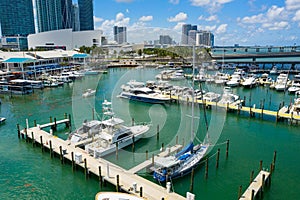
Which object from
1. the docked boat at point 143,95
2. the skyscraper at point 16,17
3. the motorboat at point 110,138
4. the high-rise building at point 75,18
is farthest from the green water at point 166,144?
the high-rise building at point 75,18

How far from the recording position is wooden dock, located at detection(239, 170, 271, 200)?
14.4 metres

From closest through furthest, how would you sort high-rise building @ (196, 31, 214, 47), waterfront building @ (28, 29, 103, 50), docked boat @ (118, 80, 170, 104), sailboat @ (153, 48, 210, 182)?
sailboat @ (153, 48, 210, 182)
docked boat @ (118, 80, 170, 104)
high-rise building @ (196, 31, 214, 47)
waterfront building @ (28, 29, 103, 50)

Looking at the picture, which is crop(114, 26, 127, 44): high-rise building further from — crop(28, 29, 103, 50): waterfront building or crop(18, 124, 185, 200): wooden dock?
crop(28, 29, 103, 50): waterfront building

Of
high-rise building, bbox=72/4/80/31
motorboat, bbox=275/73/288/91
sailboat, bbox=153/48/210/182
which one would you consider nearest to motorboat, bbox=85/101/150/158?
sailboat, bbox=153/48/210/182

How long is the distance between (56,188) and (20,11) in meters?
175

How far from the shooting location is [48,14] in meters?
166

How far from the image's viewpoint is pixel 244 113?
33625mm

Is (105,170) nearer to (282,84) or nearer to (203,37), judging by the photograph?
(282,84)

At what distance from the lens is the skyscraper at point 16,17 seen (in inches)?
5910

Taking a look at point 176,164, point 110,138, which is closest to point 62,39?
point 110,138

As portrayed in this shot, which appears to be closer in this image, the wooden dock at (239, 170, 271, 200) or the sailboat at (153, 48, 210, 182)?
the wooden dock at (239, 170, 271, 200)

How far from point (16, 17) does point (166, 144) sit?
172 m

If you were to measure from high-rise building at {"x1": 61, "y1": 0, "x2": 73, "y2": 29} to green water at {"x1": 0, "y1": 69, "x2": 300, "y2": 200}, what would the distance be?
494 ft

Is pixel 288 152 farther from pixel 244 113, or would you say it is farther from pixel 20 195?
pixel 20 195
